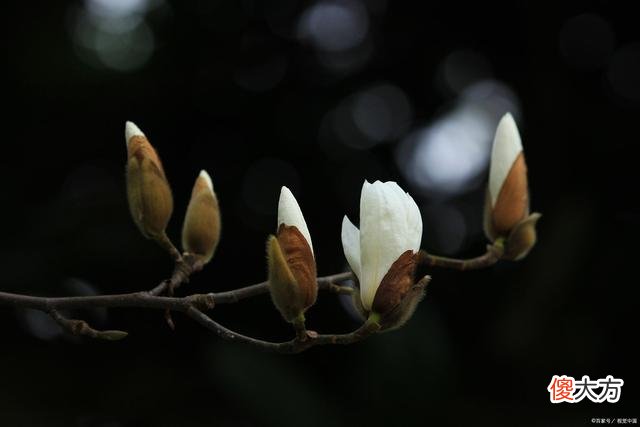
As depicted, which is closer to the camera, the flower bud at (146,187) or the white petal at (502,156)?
the flower bud at (146,187)

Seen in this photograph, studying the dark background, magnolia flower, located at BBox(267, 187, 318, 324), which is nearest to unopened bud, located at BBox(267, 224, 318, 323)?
magnolia flower, located at BBox(267, 187, 318, 324)

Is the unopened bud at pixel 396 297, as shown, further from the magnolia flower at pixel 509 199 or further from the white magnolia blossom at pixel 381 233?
the magnolia flower at pixel 509 199

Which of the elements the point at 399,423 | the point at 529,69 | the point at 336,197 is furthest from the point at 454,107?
the point at 399,423

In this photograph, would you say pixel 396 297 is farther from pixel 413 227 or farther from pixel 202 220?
pixel 202 220

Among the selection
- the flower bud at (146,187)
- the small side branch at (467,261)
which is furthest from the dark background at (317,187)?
the flower bud at (146,187)

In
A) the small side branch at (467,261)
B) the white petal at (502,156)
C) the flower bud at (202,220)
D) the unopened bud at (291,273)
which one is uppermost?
the white petal at (502,156)

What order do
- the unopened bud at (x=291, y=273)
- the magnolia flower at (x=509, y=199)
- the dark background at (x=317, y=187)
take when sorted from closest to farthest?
the unopened bud at (x=291, y=273) → the magnolia flower at (x=509, y=199) → the dark background at (x=317, y=187)

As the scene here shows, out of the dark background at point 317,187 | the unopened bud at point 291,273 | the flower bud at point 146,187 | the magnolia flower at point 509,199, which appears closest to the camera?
the unopened bud at point 291,273

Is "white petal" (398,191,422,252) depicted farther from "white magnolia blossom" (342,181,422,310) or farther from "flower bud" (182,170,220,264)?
"flower bud" (182,170,220,264)
